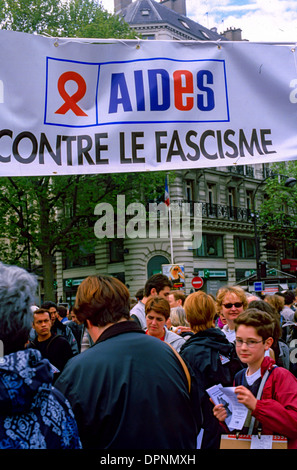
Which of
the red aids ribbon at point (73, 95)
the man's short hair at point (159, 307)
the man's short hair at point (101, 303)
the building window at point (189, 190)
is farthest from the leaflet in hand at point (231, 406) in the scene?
the building window at point (189, 190)

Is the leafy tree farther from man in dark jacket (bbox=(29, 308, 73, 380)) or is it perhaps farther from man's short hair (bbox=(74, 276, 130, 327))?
man's short hair (bbox=(74, 276, 130, 327))

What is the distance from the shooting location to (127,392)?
236cm

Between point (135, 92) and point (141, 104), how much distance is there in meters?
0.09

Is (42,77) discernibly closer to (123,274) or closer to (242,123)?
(242,123)

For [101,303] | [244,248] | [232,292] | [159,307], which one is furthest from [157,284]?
[244,248]

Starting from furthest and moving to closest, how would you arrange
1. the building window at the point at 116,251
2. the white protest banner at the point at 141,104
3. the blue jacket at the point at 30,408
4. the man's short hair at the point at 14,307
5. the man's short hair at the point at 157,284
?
the building window at the point at 116,251, the man's short hair at the point at 157,284, the white protest banner at the point at 141,104, the man's short hair at the point at 14,307, the blue jacket at the point at 30,408

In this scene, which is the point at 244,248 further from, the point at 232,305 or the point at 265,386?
the point at 265,386

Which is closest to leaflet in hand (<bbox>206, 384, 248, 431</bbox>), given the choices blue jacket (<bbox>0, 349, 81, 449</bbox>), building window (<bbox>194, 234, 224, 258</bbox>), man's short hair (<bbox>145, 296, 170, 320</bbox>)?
blue jacket (<bbox>0, 349, 81, 449</bbox>)

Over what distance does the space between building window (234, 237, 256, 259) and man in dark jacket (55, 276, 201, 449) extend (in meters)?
39.8

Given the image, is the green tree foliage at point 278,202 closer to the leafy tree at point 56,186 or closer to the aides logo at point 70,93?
the leafy tree at point 56,186

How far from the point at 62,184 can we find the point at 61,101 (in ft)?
75.5

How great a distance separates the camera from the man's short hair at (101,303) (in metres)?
2.69

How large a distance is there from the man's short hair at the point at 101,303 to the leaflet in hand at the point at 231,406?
2.91 feet
